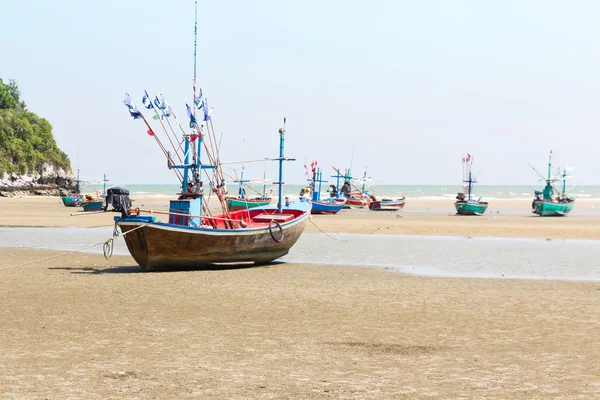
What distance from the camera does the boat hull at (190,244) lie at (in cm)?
1939

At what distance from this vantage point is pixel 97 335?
11523 mm

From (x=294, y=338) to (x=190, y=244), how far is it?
29.5ft

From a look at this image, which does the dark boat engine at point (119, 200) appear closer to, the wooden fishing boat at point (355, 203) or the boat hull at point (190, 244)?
the boat hull at point (190, 244)

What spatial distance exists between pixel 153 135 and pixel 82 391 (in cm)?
1436

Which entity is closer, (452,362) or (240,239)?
(452,362)

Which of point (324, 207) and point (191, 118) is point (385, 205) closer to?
point (324, 207)

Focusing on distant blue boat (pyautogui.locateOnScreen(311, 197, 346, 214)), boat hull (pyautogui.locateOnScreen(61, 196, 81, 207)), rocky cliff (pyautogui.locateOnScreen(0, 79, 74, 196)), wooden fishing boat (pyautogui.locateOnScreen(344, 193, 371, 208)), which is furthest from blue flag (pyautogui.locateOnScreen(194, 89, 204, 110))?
rocky cliff (pyautogui.locateOnScreen(0, 79, 74, 196))

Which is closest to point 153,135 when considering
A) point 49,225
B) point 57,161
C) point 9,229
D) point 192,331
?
point 192,331

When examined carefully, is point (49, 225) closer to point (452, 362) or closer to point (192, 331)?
point (192, 331)

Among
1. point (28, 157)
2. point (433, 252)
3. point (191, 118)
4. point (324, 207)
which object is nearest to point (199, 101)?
point (191, 118)

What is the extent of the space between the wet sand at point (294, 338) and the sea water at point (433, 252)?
3019 millimetres

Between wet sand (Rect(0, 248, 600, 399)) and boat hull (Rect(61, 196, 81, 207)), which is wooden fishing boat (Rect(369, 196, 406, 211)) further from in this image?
wet sand (Rect(0, 248, 600, 399))

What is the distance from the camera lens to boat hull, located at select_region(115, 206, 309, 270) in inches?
763

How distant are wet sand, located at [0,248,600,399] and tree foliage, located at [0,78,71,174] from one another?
A: 89061mm
